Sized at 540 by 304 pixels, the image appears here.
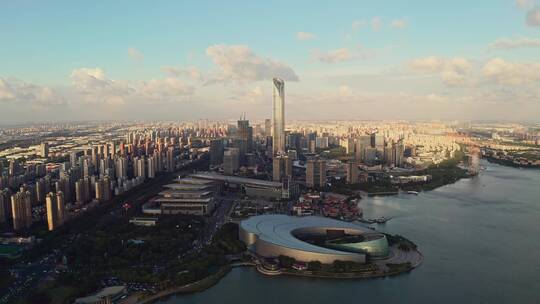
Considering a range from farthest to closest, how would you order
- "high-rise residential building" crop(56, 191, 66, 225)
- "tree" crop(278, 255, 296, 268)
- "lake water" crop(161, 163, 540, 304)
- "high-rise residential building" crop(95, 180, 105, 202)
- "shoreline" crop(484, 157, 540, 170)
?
"shoreline" crop(484, 157, 540, 170) < "high-rise residential building" crop(95, 180, 105, 202) < "high-rise residential building" crop(56, 191, 66, 225) < "tree" crop(278, 255, 296, 268) < "lake water" crop(161, 163, 540, 304)

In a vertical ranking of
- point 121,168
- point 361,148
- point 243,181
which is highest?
point 361,148

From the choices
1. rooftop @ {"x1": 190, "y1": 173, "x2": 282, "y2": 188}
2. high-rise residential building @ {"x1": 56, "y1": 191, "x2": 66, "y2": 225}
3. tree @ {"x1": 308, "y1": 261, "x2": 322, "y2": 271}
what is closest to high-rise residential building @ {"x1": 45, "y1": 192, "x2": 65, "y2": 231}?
high-rise residential building @ {"x1": 56, "y1": 191, "x2": 66, "y2": 225}

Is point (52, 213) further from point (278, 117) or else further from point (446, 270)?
point (278, 117)

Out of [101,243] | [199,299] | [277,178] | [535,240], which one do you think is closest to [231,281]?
[199,299]

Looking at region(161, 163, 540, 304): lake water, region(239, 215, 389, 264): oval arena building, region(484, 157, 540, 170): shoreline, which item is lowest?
region(161, 163, 540, 304): lake water

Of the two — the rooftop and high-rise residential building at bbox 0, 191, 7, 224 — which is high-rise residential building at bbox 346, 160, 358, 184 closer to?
the rooftop

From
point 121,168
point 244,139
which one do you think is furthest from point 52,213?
point 244,139

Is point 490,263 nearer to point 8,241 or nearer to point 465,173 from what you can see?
point 8,241
